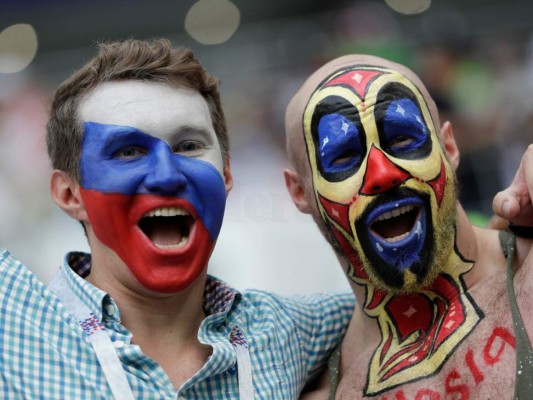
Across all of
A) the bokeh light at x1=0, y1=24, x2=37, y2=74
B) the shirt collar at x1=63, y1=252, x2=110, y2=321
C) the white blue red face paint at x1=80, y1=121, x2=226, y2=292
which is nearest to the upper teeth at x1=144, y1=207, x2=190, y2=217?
the white blue red face paint at x1=80, y1=121, x2=226, y2=292

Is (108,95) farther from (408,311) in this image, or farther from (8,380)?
(408,311)

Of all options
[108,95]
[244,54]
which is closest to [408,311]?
[108,95]

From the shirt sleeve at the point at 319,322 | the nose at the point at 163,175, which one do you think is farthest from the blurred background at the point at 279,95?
the nose at the point at 163,175

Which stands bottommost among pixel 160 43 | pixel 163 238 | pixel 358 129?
pixel 163 238

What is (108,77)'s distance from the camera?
9.72 ft

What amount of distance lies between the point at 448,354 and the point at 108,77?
161 cm

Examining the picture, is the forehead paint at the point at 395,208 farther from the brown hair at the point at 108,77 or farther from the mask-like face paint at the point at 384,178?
the brown hair at the point at 108,77

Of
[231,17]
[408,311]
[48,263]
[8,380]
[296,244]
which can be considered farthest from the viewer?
[231,17]

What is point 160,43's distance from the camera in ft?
10.3

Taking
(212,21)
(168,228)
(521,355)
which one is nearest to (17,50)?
(212,21)

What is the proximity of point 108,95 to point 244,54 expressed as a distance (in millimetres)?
3856

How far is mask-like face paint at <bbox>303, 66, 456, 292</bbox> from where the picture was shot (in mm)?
2936

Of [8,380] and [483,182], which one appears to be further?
[483,182]

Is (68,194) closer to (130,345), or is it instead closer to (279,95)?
(130,345)
